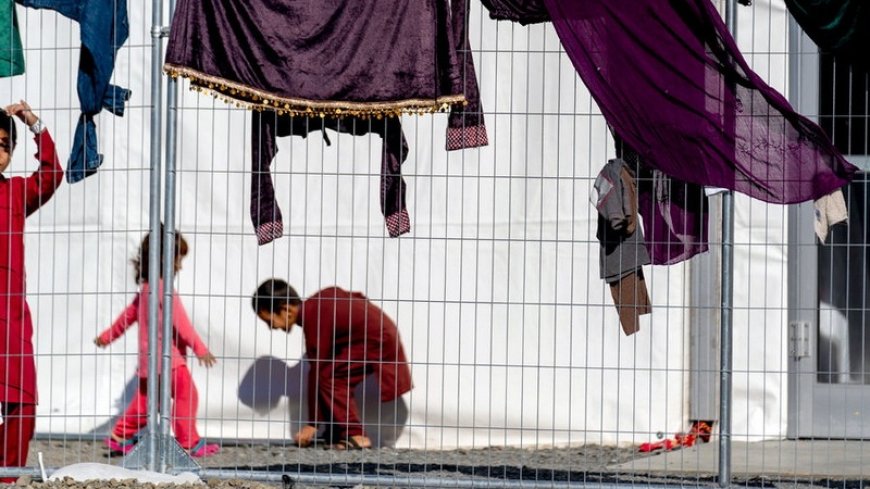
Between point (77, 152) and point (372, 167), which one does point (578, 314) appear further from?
point (77, 152)

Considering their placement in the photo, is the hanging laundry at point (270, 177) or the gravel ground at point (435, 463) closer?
the hanging laundry at point (270, 177)

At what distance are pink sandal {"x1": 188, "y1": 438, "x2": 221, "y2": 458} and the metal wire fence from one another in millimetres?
26

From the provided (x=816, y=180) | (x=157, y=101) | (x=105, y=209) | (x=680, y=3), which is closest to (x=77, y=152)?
(x=157, y=101)

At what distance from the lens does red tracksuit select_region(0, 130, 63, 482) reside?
25.4ft

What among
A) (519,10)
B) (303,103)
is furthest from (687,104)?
(303,103)

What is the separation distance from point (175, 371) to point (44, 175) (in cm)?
194

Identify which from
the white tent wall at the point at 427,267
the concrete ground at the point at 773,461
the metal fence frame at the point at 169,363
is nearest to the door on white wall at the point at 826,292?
the white tent wall at the point at 427,267

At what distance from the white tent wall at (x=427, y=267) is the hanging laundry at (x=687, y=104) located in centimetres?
172

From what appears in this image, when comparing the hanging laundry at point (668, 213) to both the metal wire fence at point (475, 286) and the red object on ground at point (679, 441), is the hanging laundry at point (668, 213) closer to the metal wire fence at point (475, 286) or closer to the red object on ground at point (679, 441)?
the metal wire fence at point (475, 286)

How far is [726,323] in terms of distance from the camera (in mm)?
7262

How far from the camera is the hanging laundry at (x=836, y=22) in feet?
23.5

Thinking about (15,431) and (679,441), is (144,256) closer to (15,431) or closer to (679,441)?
(15,431)

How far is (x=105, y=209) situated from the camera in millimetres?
9898

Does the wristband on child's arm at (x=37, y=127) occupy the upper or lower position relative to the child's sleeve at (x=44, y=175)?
upper
